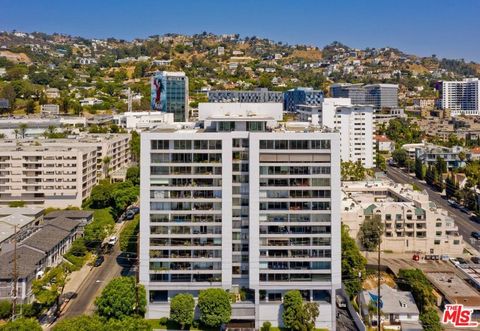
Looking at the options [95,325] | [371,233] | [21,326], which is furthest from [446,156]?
[21,326]

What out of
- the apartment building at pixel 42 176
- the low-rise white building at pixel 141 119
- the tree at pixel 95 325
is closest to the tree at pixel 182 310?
the tree at pixel 95 325

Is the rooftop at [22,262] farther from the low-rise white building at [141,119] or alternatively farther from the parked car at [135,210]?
the low-rise white building at [141,119]

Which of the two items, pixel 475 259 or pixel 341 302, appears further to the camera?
pixel 475 259

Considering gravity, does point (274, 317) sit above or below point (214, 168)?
below

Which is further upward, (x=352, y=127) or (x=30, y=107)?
(x=30, y=107)

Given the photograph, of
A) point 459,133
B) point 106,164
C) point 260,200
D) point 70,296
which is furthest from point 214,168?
point 459,133

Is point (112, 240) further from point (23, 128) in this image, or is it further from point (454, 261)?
point (23, 128)

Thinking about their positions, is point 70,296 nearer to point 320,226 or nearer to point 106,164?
point 320,226
